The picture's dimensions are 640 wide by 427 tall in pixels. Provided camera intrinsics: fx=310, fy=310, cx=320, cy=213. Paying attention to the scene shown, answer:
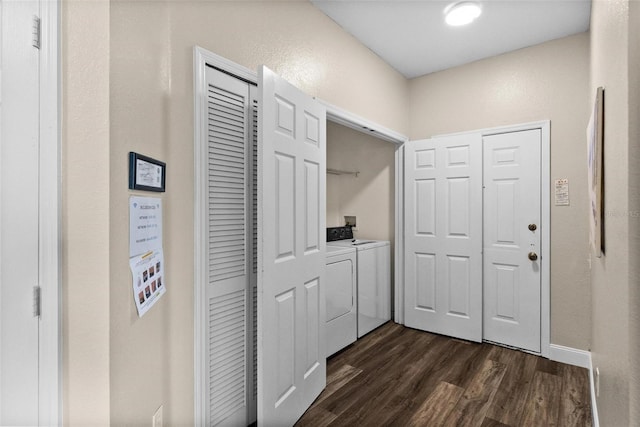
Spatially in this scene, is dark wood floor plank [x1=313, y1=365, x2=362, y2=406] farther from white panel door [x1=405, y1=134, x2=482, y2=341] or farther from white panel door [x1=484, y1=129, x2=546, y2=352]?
white panel door [x1=484, y1=129, x2=546, y2=352]

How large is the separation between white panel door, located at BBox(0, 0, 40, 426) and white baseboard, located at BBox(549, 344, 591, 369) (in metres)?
3.49

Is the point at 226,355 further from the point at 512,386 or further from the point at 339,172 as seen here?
the point at 339,172

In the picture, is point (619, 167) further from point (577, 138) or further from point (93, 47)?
point (577, 138)

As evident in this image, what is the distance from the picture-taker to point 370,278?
3.29 m

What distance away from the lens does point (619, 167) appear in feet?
3.05

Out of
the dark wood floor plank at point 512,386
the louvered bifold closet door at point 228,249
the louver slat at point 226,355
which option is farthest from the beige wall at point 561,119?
the louver slat at point 226,355

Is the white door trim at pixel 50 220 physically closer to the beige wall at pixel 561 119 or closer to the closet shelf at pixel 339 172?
the closet shelf at pixel 339 172

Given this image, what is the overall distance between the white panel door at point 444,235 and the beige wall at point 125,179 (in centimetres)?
211

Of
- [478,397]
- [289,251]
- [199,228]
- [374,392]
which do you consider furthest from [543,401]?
[199,228]

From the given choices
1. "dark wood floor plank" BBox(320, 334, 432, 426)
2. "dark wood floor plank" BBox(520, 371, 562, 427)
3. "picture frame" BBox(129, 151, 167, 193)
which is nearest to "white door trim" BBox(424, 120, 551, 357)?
"dark wood floor plank" BBox(520, 371, 562, 427)

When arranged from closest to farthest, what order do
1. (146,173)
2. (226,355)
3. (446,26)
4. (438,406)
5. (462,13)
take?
(146,173)
(226,355)
(438,406)
(462,13)
(446,26)

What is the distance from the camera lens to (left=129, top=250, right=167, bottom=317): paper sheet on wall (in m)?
1.18

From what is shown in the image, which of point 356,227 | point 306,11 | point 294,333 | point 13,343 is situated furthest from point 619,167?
point 356,227

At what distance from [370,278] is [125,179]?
2.61 m
